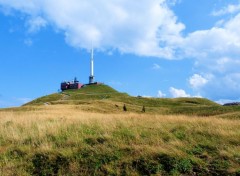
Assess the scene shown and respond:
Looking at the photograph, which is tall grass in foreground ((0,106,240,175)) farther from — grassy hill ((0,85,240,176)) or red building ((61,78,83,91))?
red building ((61,78,83,91))

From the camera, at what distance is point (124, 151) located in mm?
9773

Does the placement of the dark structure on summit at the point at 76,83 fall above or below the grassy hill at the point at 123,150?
above

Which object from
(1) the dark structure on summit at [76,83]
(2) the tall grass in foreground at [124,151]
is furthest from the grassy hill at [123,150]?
(1) the dark structure on summit at [76,83]

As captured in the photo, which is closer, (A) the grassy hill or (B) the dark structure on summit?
(A) the grassy hill

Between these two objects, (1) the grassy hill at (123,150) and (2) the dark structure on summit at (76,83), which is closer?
(1) the grassy hill at (123,150)

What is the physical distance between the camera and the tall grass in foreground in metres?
8.70

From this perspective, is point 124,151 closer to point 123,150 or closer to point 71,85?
point 123,150

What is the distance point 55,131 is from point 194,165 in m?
6.04

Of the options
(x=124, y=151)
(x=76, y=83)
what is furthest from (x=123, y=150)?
(x=76, y=83)

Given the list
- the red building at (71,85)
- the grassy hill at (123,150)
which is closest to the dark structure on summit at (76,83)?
the red building at (71,85)

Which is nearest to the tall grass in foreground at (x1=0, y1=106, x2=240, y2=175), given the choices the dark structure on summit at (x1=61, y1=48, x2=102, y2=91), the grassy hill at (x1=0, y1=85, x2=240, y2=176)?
the grassy hill at (x1=0, y1=85, x2=240, y2=176)

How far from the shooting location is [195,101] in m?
116

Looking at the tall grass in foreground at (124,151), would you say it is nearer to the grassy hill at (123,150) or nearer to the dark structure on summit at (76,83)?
the grassy hill at (123,150)

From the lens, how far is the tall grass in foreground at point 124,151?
870 cm
